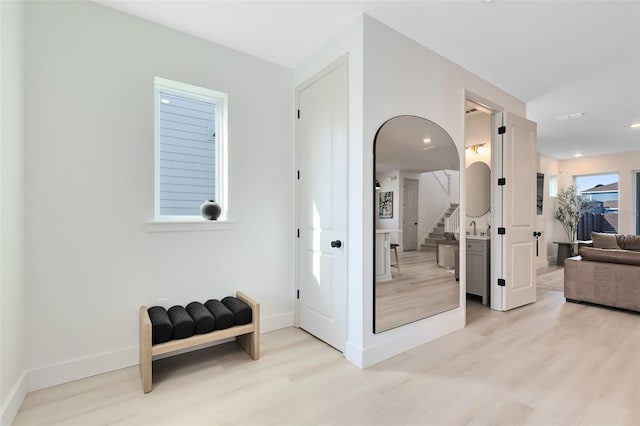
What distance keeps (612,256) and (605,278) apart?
301 millimetres

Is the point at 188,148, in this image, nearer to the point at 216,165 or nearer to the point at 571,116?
the point at 216,165

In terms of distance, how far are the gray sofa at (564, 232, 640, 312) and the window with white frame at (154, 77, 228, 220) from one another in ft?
15.5

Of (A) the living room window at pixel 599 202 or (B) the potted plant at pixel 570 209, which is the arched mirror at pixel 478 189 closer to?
(B) the potted plant at pixel 570 209

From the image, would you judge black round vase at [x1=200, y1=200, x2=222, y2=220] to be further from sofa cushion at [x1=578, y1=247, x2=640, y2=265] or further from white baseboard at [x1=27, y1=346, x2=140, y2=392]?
sofa cushion at [x1=578, y1=247, x2=640, y2=265]

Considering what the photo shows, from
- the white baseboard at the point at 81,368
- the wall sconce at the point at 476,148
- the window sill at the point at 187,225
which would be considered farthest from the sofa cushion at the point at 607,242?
the white baseboard at the point at 81,368

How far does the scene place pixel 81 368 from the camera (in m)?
2.18

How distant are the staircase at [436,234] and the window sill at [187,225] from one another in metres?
1.96

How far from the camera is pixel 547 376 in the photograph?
2.21m

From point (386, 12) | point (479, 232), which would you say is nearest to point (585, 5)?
point (386, 12)

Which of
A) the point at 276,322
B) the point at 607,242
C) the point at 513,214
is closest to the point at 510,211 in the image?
the point at 513,214

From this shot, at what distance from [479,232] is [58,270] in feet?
15.2

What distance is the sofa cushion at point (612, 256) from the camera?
147 inches

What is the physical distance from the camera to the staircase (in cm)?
313

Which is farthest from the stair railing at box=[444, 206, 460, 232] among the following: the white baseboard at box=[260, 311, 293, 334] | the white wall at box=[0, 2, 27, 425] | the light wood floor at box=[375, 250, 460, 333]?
the white wall at box=[0, 2, 27, 425]
